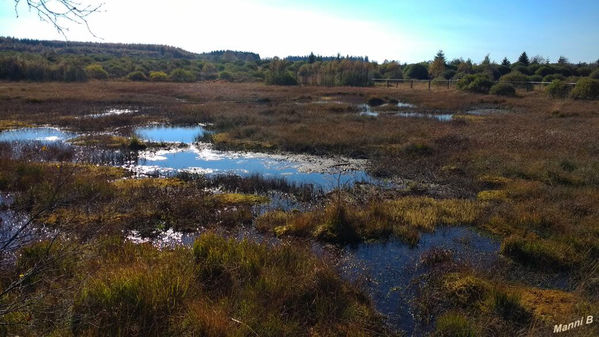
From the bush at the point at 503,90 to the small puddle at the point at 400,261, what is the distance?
1602 inches

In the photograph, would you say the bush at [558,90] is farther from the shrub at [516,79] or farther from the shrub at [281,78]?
the shrub at [281,78]

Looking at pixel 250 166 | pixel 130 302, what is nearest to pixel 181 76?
pixel 250 166

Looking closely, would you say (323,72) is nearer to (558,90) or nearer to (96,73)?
(558,90)

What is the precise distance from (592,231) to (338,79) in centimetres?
5651

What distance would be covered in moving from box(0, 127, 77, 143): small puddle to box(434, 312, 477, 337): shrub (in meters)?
20.2

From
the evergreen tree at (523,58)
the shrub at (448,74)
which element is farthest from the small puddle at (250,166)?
the evergreen tree at (523,58)

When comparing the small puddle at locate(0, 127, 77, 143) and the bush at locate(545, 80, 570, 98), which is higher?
the bush at locate(545, 80, 570, 98)

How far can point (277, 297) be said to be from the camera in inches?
231

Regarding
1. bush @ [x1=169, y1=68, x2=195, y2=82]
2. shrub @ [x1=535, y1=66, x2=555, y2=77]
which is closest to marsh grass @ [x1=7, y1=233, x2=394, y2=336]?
shrub @ [x1=535, y1=66, x2=555, y2=77]

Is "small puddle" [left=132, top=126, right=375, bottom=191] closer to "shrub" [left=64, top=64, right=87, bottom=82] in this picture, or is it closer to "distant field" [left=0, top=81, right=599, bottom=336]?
"distant field" [left=0, top=81, right=599, bottom=336]

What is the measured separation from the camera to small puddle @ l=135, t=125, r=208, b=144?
21219 millimetres

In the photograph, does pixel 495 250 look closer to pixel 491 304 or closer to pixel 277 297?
pixel 491 304

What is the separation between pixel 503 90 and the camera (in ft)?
145

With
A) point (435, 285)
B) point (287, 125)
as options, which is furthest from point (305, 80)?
point (435, 285)
